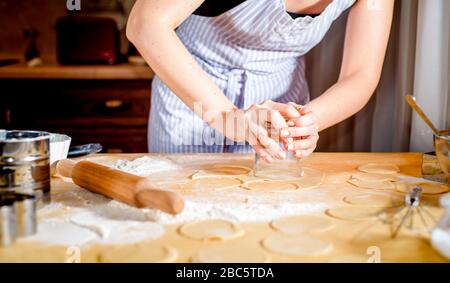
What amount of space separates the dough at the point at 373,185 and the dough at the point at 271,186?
0.12 m

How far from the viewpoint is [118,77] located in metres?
2.35

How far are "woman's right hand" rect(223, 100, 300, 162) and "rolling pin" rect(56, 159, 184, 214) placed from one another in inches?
11.5

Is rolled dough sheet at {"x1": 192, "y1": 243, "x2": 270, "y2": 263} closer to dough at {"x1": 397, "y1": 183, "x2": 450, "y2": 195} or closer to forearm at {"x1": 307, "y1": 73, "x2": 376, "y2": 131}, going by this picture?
dough at {"x1": 397, "y1": 183, "x2": 450, "y2": 195}

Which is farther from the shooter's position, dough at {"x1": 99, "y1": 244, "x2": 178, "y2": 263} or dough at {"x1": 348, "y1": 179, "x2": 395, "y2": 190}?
dough at {"x1": 348, "y1": 179, "x2": 395, "y2": 190}

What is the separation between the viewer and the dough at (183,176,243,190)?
0.96 m

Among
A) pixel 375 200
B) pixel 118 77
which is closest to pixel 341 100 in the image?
pixel 375 200

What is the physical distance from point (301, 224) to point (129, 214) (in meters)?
0.26

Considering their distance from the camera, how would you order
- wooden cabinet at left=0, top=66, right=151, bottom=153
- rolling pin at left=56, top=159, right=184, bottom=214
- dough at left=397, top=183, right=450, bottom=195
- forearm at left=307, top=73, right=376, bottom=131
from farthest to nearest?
wooden cabinet at left=0, top=66, right=151, bottom=153 → forearm at left=307, top=73, right=376, bottom=131 → dough at left=397, top=183, right=450, bottom=195 → rolling pin at left=56, top=159, right=184, bottom=214

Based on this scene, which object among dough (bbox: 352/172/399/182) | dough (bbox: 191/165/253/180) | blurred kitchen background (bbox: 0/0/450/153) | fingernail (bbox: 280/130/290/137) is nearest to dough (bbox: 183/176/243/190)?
dough (bbox: 191/165/253/180)

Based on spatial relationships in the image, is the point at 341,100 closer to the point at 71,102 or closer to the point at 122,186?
the point at 122,186

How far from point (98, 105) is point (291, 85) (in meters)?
1.12

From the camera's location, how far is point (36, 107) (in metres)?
2.37

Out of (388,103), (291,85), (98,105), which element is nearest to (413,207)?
(291,85)
